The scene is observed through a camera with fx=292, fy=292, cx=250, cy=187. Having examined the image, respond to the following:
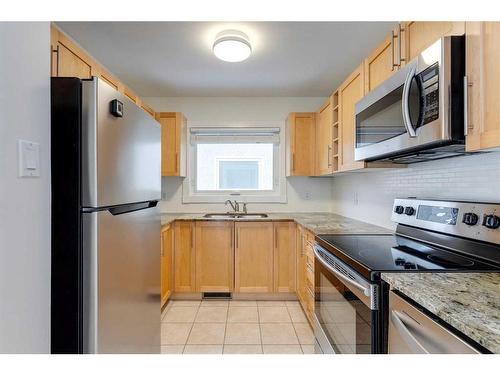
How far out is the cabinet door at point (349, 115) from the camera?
205cm

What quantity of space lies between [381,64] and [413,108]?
606 millimetres

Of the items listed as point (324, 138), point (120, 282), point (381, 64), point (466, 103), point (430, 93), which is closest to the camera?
point (466, 103)

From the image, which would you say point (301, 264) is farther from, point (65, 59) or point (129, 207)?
point (65, 59)

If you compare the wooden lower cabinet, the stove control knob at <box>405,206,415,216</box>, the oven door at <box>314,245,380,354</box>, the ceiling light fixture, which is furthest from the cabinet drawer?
the ceiling light fixture

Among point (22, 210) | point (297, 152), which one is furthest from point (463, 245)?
point (297, 152)

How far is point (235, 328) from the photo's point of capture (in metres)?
2.43

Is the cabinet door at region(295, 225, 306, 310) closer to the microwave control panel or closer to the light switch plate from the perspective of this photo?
the microwave control panel

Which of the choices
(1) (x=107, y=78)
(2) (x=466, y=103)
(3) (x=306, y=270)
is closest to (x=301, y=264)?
(3) (x=306, y=270)

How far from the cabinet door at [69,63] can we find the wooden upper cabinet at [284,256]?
7.03 feet
